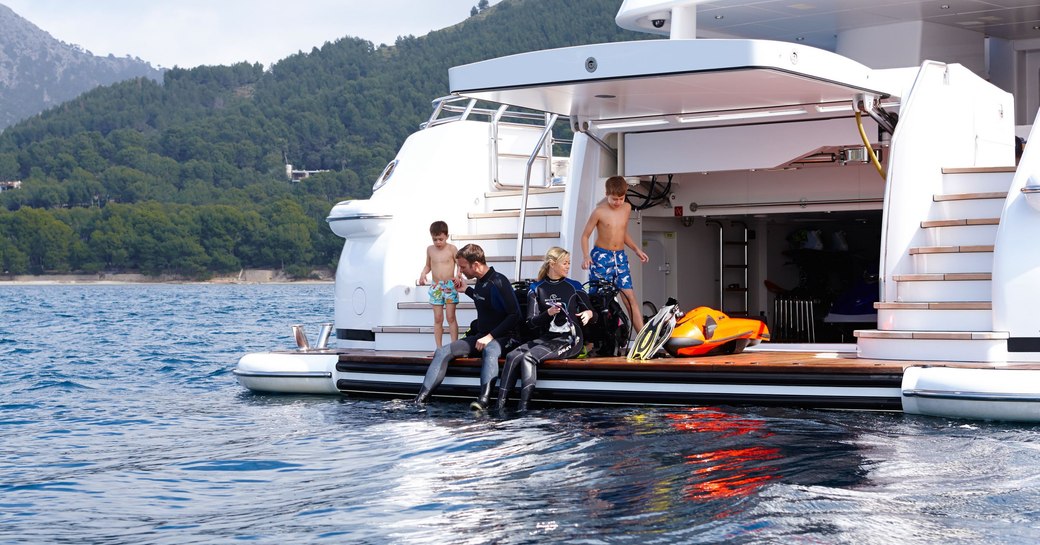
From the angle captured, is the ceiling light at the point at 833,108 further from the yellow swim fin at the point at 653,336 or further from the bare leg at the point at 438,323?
the bare leg at the point at 438,323

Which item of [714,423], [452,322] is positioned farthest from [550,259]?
[714,423]

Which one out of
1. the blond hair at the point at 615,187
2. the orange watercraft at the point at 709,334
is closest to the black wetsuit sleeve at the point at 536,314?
the orange watercraft at the point at 709,334

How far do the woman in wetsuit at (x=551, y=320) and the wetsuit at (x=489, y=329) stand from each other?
4.7 inches

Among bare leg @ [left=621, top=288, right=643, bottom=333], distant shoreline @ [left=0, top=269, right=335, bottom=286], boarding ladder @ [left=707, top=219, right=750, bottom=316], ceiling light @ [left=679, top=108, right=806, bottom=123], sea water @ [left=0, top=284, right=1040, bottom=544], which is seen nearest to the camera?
sea water @ [left=0, top=284, right=1040, bottom=544]

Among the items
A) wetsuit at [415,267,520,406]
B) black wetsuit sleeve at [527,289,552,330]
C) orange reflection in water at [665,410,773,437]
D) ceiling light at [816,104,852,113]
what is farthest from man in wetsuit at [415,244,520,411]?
ceiling light at [816,104,852,113]

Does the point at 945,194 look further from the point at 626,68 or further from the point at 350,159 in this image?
the point at 350,159

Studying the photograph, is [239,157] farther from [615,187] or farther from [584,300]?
[584,300]

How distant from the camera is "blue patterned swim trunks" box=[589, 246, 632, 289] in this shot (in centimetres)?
961

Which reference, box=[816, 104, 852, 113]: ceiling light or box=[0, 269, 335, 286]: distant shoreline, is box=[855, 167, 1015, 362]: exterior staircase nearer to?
box=[816, 104, 852, 113]: ceiling light

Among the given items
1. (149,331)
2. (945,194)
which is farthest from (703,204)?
(149,331)

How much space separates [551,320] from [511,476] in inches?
106

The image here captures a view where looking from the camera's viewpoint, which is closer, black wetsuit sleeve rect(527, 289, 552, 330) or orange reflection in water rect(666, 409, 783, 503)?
orange reflection in water rect(666, 409, 783, 503)

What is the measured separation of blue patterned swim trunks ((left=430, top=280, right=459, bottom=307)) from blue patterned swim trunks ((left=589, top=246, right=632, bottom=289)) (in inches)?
42.2

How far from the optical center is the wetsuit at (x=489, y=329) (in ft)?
29.5
